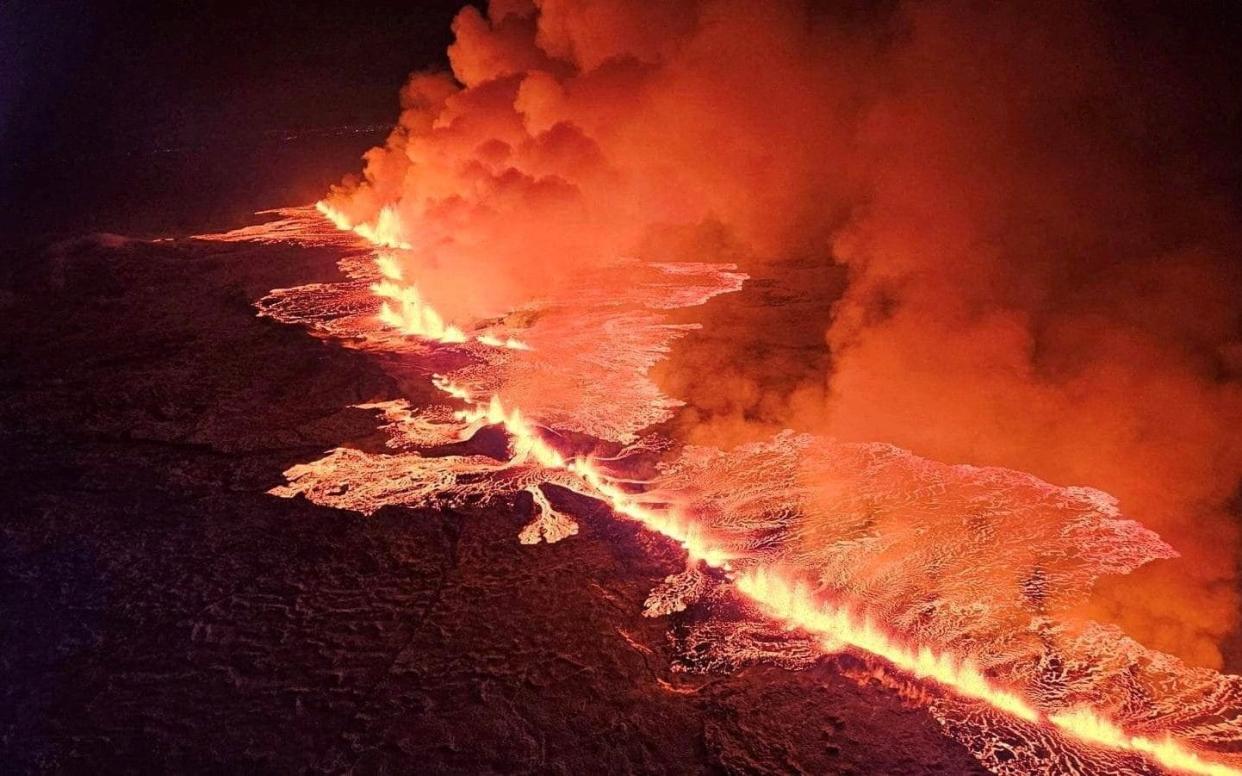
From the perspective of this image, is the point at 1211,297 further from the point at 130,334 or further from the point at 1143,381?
the point at 130,334

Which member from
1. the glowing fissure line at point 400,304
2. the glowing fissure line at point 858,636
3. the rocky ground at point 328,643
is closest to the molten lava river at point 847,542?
the glowing fissure line at point 858,636

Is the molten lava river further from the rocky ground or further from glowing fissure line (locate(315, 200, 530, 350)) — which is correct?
glowing fissure line (locate(315, 200, 530, 350))

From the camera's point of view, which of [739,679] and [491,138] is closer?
[739,679]

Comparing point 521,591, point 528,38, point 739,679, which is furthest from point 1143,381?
point 528,38

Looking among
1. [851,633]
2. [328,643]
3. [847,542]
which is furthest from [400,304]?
[851,633]

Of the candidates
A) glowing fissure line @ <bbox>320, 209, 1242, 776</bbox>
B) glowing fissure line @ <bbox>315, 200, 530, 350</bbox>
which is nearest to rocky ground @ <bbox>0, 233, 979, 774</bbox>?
glowing fissure line @ <bbox>320, 209, 1242, 776</bbox>

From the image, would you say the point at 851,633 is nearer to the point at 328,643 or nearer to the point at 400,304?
the point at 328,643

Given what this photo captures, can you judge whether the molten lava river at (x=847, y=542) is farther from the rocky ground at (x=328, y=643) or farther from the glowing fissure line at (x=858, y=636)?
the rocky ground at (x=328, y=643)
